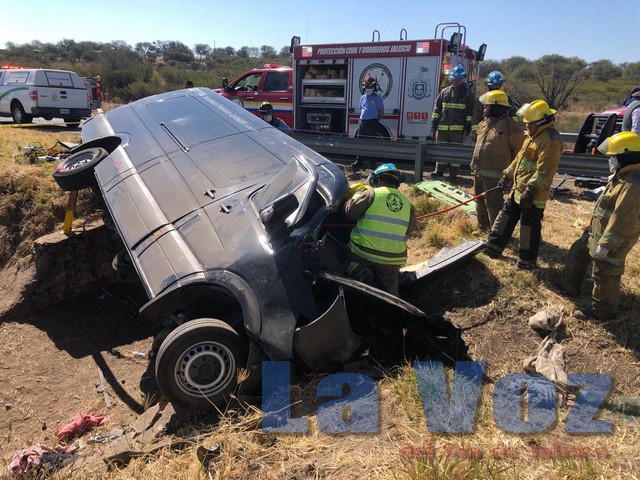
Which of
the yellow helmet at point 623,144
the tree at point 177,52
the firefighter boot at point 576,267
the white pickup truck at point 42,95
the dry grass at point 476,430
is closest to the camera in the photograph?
the dry grass at point 476,430

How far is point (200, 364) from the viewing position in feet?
A: 9.89

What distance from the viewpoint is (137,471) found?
2.63 metres

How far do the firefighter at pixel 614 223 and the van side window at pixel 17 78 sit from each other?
17703 millimetres

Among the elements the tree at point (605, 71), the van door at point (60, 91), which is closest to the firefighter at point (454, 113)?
the van door at point (60, 91)

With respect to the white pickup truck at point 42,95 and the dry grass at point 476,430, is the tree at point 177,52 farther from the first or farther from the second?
the dry grass at point 476,430

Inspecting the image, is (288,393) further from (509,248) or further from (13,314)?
(13,314)

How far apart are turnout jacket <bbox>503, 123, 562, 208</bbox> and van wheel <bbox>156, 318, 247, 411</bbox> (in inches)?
122

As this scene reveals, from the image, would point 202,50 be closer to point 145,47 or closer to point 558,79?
point 145,47

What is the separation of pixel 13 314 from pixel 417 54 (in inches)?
347

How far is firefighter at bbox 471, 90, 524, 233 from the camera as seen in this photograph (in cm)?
528

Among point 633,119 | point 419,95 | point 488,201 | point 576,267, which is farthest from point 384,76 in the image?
point 576,267

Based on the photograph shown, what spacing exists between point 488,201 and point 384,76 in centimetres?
629

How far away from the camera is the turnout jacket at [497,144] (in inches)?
208

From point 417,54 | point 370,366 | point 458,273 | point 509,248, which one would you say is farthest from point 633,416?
point 417,54
